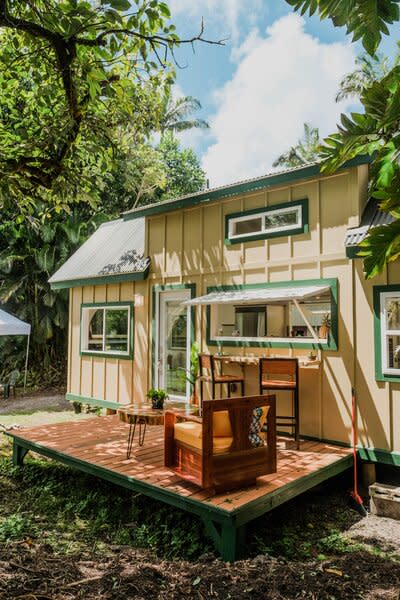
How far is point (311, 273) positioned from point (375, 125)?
14.2 feet

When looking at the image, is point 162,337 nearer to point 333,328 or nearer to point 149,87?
point 333,328

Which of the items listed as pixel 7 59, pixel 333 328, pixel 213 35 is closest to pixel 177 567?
pixel 333 328

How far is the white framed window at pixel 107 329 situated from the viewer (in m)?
9.70

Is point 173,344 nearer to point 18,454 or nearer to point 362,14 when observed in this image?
point 18,454

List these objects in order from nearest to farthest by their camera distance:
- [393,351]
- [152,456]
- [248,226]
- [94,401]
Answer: [152,456] → [393,351] → [248,226] → [94,401]

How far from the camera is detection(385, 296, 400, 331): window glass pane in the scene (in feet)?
19.3

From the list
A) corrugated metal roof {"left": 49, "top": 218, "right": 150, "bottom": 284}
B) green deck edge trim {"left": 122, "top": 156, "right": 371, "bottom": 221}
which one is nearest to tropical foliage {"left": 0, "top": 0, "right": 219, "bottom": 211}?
green deck edge trim {"left": 122, "top": 156, "right": 371, "bottom": 221}

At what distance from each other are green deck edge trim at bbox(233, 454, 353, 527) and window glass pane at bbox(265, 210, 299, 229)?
370 cm

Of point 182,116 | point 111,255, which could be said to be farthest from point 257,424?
point 182,116

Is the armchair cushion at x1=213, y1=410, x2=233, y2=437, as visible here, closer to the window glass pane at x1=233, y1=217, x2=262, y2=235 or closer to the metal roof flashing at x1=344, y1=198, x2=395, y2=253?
the metal roof flashing at x1=344, y1=198, x2=395, y2=253

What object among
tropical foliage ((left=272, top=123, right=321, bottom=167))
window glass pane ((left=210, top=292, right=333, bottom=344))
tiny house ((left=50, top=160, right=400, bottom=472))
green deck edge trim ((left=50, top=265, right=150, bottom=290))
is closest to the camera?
tiny house ((left=50, top=160, right=400, bottom=472))

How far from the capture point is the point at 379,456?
5.85m

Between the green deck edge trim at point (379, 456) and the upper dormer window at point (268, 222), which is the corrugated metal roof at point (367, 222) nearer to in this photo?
the upper dormer window at point (268, 222)

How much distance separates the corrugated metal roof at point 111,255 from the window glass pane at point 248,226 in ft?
7.46
